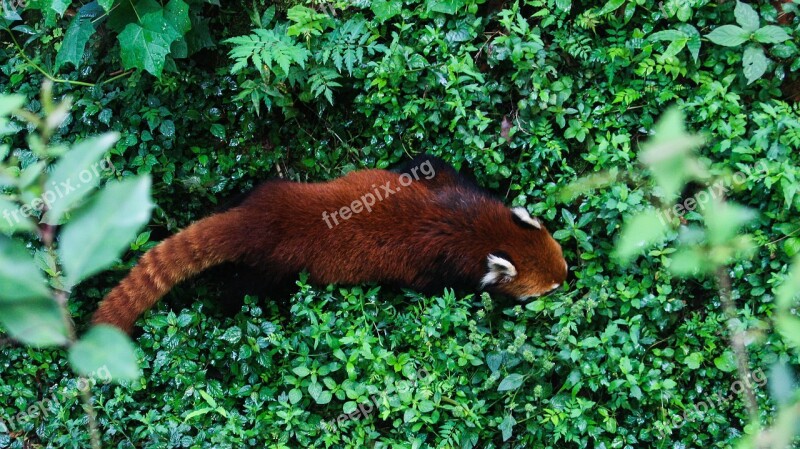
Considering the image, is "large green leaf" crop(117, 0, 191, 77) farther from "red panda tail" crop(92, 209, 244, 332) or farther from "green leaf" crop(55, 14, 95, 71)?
"red panda tail" crop(92, 209, 244, 332)

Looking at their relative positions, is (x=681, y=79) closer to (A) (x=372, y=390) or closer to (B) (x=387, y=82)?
(B) (x=387, y=82)

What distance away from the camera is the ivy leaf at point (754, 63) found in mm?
3344

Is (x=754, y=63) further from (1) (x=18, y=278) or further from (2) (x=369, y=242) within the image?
(1) (x=18, y=278)

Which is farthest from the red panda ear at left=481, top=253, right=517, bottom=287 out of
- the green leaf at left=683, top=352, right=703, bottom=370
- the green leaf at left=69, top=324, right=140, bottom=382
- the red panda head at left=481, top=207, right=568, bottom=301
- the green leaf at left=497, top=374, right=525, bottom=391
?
the green leaf at left=69, top=324, right=140, bottom=382

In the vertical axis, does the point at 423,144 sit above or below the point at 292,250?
above

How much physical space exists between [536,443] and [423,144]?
1778mm

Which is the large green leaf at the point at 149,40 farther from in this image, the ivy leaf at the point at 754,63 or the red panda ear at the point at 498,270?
the ivy leaf at the point at 754,63

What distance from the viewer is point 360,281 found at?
142 inches

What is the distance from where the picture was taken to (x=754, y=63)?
3355mm

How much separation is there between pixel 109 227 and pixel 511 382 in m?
2.73

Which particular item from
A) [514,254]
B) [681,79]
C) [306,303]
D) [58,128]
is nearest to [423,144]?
[514,254]

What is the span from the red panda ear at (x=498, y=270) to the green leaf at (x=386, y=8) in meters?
1.50

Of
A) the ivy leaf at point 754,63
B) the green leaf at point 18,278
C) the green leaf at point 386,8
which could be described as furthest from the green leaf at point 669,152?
the green leaf at point 386,8

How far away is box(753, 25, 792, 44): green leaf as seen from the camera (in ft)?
10.9
